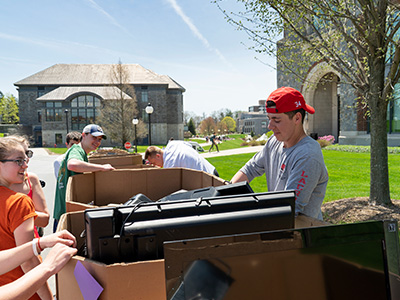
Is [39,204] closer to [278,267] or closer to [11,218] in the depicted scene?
[11,218]

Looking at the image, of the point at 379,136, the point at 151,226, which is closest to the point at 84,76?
the point at 379,136

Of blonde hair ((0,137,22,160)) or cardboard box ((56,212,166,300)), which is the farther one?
blonde hair ((0,137,22,160))

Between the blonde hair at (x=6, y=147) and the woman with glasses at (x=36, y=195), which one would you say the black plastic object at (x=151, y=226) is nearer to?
the blonde hair at (x=6, y=147)

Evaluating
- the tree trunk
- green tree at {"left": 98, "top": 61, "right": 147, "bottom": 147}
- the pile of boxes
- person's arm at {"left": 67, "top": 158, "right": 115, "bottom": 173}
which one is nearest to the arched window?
green tree at {"left": 98, "top": 61, "right": 147, "bottom": 147}

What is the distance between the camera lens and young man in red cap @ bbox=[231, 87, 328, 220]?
81.7 inches

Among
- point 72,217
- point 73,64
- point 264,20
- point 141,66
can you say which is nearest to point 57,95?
point 73,64

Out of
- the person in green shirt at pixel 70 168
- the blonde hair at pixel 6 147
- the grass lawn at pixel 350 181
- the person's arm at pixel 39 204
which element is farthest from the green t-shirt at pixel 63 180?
the grass lawn at pixel 350 181

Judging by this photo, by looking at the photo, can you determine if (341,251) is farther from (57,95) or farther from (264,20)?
(57,95)

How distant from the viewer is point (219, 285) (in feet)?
3.14

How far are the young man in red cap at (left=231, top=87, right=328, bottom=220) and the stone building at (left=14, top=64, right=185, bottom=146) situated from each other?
55.0 meters

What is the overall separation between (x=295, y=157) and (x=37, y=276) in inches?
67.3

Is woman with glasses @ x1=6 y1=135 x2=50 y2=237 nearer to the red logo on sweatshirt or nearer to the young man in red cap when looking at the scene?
the young man in red cap

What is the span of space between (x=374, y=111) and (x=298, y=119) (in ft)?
15.9

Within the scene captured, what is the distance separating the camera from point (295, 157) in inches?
88.3
